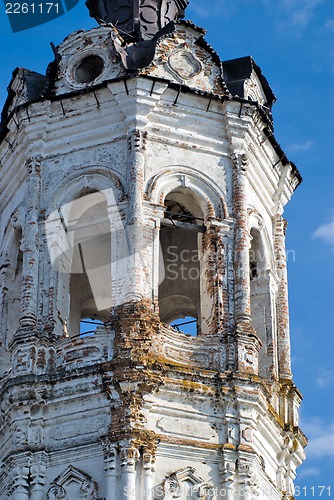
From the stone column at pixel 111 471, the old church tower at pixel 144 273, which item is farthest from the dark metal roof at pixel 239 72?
the stone column at pixel 111 471

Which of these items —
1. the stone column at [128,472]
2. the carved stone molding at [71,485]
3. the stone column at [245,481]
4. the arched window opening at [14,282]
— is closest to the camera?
the stone column at [128,472]

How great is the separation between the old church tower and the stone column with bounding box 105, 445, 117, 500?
20 millimetres

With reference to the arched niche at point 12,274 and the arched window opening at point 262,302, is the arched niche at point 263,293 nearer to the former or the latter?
the arched window opening at point 262,302

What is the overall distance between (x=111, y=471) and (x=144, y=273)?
342cm

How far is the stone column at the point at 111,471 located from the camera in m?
25.0

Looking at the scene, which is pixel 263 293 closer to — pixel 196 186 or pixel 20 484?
pixel 196 186

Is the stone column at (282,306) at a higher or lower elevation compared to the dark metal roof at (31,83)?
lower

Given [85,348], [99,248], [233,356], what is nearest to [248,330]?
[233,356]

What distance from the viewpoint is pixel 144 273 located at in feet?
88.7

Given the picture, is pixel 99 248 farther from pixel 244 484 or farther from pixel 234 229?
pixel 244 484

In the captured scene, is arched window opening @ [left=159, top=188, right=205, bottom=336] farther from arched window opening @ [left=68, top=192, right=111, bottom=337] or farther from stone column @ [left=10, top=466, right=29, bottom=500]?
stone column @ [left=10, top=466, right=29, bottom=500]

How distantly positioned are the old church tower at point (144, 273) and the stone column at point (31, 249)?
0.09 ft

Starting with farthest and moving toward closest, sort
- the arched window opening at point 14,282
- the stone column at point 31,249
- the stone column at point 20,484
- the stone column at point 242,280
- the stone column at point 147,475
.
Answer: the arched window opening at point 14,282 → the stone column at point 31,249 → the stone column at point 242,280 → the stone column at point 20,484 → the stone column at point 147,475

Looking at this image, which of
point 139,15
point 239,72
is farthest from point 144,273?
point 139,15
